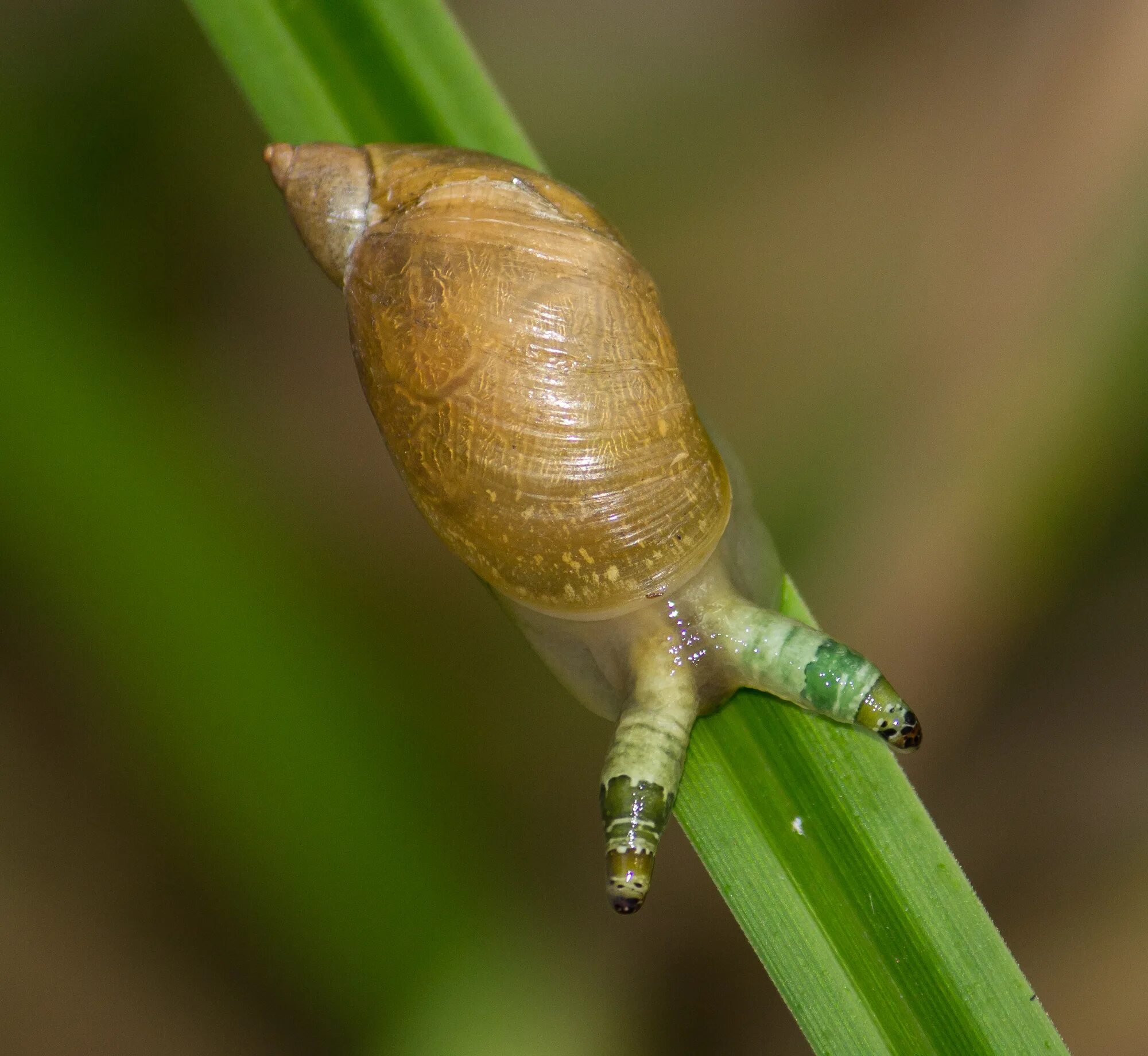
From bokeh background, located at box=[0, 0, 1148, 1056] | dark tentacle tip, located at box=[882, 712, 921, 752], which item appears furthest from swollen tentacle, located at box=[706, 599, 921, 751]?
bokeh background, located at box=[0, 0, 1148, 1056]

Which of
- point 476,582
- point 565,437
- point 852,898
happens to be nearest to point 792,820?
point 852,898

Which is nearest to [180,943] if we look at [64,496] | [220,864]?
[220,864]

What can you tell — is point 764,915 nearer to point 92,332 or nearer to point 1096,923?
point 1096,923

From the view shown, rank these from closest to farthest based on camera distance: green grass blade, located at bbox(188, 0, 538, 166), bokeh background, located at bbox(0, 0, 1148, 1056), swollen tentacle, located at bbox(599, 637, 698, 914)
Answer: swollen tentacle, located at bbox(599, 637, 698, 914), green grass blade, located at bbox(188, 0, 538, 166), bokeh background, located at bbox(0, 0, 1148, 1056)

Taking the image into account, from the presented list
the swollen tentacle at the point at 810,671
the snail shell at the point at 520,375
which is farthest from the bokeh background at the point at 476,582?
the swollen tentacle at the point at 810,671

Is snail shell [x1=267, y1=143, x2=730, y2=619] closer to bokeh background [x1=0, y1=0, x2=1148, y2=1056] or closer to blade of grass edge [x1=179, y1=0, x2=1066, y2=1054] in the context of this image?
blade of grass edge [x1=179, y1=0, x2=1066, y2=1054]

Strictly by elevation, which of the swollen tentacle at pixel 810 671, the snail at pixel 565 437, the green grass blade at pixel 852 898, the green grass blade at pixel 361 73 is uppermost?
the green grass blade at pixel 361 73

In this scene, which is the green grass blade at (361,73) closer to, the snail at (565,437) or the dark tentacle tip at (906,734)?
the snail at (565,437)
